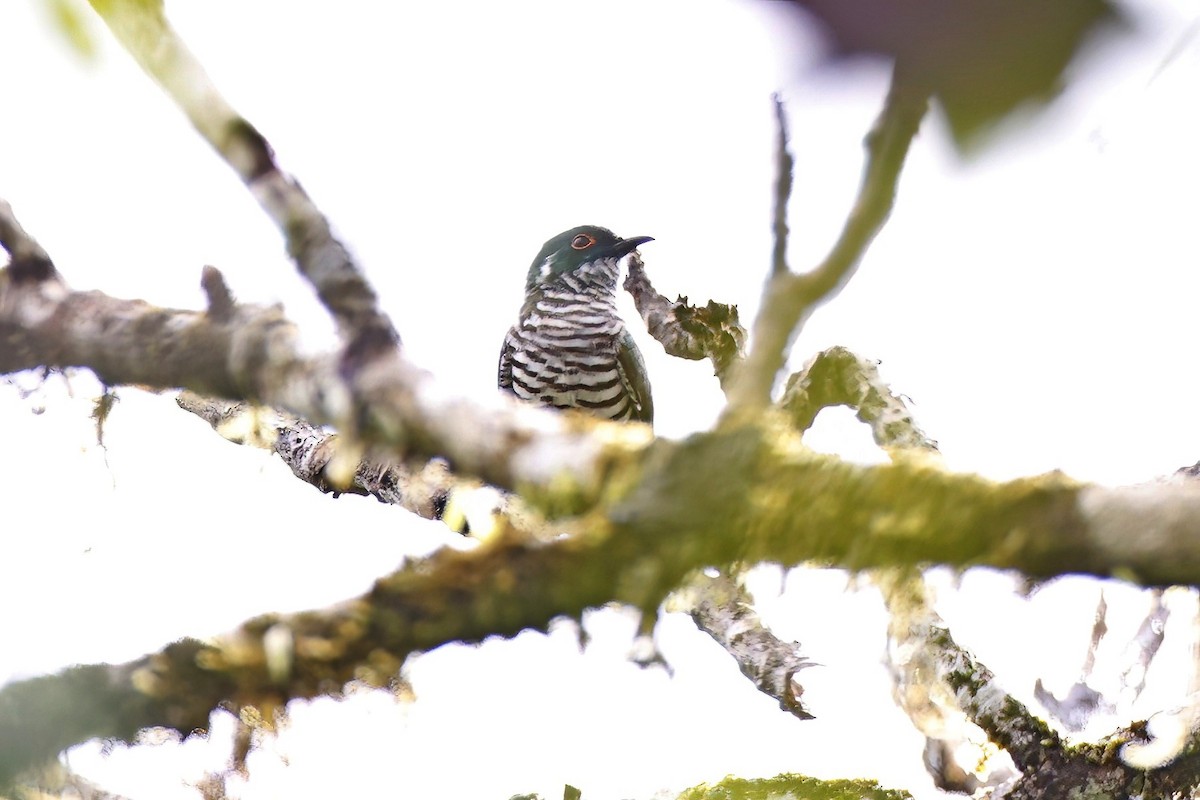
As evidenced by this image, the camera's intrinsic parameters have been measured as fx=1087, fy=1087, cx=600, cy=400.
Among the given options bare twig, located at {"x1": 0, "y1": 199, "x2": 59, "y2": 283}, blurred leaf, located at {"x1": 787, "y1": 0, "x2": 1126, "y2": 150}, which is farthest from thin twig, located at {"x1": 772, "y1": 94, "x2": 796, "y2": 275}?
bare twig, located at {"x1": 0, "y1": 199, "x2": 59, "y2": 283}

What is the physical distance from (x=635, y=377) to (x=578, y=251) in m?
1.08

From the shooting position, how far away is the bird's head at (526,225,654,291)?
7457 millimetres

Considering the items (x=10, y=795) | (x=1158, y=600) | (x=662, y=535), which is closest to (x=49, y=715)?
(x=10, y=795)

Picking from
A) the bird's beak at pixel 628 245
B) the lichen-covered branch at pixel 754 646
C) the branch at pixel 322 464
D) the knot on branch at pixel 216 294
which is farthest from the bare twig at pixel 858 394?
the bird's beak at pixel 628 245

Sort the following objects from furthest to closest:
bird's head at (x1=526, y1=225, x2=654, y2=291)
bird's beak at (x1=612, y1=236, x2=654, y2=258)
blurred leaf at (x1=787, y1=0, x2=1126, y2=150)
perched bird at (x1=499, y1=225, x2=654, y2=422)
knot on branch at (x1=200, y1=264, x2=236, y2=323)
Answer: bird's head at (x1=526, y1=225, x2=654, y2=291) → bird's beak at (x1=612, y1=236, x2=654, y2=258) → perched bird at (x1=499, y1=225, x2=654, y2=422) → knot on branch at (x1=200, y1=264, x2=236, y2=323) → blurred leaf at (x1=787, y1=0, x2=1126, y2=150)

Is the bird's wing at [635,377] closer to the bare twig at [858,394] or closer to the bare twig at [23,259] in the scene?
the bare twig at [858,394]

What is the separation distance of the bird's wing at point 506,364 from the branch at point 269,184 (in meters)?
5.42

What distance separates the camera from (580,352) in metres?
7.00

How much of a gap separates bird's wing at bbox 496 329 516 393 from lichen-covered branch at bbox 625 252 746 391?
95.9 inches

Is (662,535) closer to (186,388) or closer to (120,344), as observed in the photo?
(186,388)

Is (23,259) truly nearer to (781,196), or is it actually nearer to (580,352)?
(781,196)

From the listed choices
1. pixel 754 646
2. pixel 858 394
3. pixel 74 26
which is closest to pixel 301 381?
pixel 74 26

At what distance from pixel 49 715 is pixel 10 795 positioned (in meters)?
0.30

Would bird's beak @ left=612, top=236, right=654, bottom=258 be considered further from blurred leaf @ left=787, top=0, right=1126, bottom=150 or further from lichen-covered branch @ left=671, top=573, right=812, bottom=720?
blurred leaf @ left=787, top=0, right=1126, bottom=150
